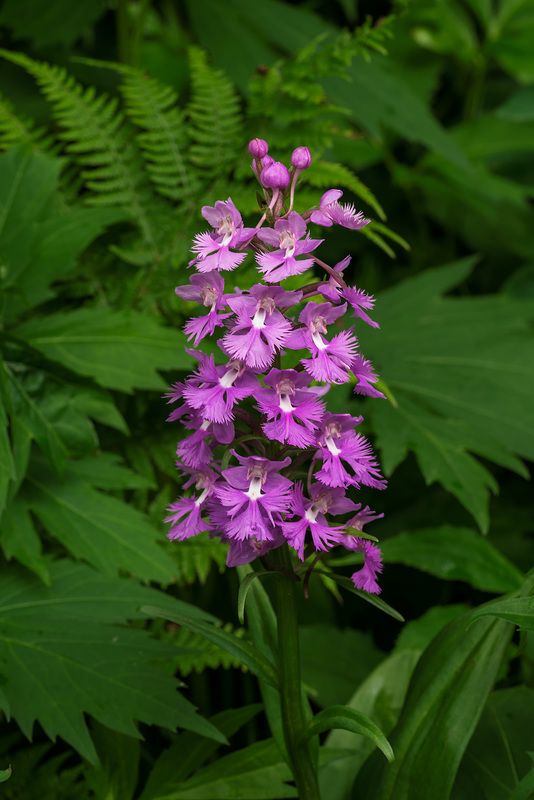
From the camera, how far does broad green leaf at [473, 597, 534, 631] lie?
945mm

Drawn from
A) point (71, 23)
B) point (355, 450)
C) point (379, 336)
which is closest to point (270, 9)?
point (71, 23)

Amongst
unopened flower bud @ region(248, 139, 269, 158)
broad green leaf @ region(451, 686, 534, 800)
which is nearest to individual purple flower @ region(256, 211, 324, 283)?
unopened flower bud @ region(248, 139, 269, 158)

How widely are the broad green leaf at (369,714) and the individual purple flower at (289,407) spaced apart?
2.35ft

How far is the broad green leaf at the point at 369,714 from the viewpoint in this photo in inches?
52.5

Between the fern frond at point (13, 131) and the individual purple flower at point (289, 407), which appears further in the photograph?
the fern frond at point (13, 131)

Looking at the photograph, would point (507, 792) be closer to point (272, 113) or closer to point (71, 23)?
point (272, 113)

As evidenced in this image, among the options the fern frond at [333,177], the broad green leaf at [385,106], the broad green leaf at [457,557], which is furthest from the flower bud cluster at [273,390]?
the broad green leaf at [385,106]

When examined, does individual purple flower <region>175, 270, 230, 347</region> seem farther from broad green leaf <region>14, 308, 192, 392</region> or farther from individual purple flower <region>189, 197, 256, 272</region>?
broad green leaf <region>14, 308, 192, 392</region>

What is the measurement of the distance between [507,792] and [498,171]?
2.87m

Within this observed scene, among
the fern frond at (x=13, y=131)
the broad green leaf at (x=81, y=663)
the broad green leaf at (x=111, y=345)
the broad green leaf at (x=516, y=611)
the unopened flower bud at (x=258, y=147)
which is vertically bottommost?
the broad green leaf at (x=81, y=663)

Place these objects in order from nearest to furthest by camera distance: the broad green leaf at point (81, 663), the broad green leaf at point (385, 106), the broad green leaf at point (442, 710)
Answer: the broad green leaf at point (442, 710), the broad green leaf at point (81, 663), the broad green leaf at point (385, 106)

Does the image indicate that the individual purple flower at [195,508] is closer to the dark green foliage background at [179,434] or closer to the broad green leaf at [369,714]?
the dark green foliage background at [179,434]

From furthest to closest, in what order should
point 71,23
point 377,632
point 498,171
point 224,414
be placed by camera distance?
point 498,171
point 377,632
point 71,23
point 224,414

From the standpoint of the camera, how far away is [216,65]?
2.21 metres
